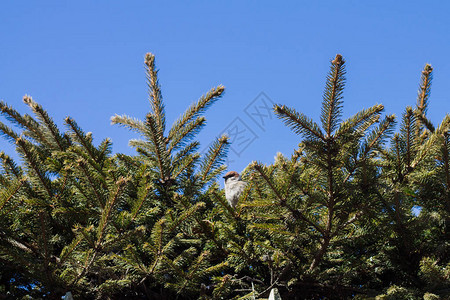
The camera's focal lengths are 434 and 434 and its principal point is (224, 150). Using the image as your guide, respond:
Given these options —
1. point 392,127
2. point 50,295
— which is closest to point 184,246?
point 50,295

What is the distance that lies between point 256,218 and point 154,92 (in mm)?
1248

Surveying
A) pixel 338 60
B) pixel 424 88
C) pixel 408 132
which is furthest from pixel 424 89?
pixel 338 60

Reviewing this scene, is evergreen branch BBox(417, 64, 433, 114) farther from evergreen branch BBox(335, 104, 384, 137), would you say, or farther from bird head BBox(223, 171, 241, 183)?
bird head BBox(223, 171, 241, 183)

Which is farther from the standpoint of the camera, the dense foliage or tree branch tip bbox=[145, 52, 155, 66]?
tree branch tip bbox=[145, 52, 155, 66]

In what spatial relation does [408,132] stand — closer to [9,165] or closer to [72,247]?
[72,247]

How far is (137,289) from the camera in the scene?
2.68m

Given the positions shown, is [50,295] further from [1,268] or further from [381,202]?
[381,202]

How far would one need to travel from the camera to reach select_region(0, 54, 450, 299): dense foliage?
7.13 ft

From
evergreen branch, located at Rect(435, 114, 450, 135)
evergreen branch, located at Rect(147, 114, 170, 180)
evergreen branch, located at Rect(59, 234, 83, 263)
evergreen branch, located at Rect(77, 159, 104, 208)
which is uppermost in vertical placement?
evergreen branch, located at Rect(147, 114, 170, 180)

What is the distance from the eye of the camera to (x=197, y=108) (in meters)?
3.15

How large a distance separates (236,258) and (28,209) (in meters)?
1.33

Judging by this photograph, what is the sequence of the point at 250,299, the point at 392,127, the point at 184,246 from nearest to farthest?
the point at 392,127 → the point at 250,299 → the point at 184,246

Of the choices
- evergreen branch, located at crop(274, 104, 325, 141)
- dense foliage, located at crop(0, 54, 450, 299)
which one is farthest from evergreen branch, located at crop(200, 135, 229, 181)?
evergreen branch, located at crop(274, 104, 325, 141)

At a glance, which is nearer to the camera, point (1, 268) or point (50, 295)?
point (50, 295)
